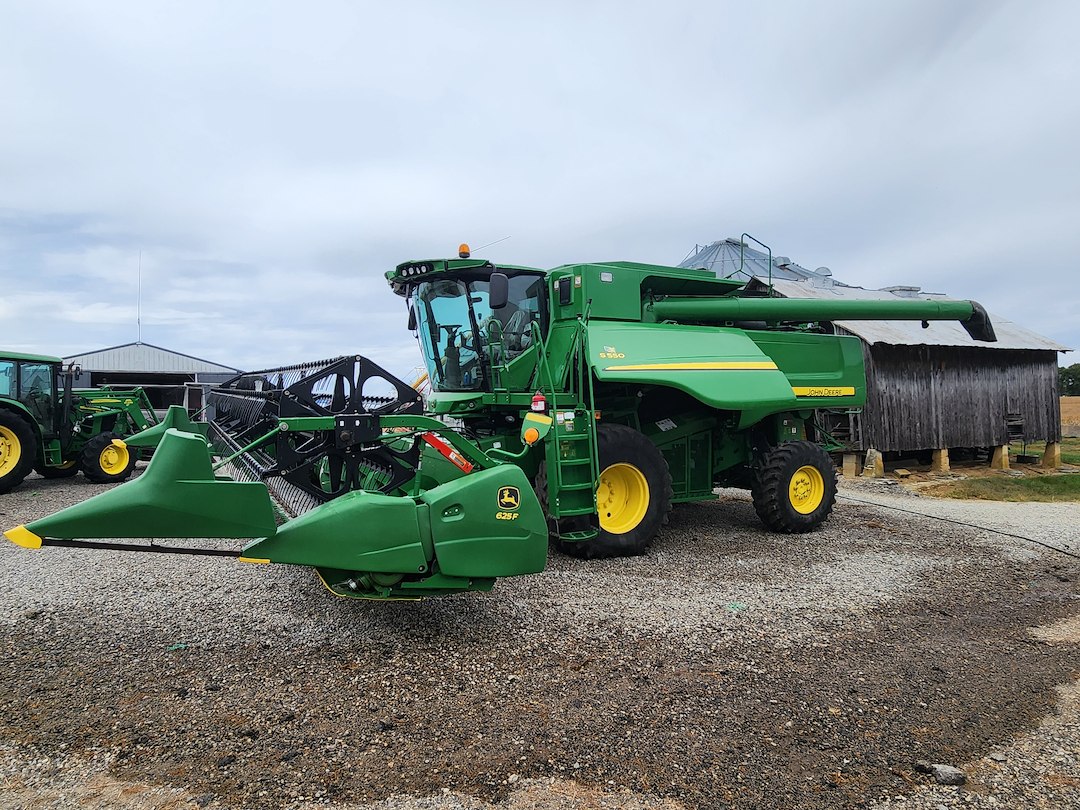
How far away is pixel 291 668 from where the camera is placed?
3668 mm

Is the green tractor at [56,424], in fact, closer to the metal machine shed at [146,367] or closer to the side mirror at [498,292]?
the side mirror at [498,292]

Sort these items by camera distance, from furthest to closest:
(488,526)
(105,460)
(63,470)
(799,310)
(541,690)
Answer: (63,470) → (105,460) → (799,310) → (488,526) → (541,690)

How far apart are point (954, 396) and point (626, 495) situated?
12.2 m

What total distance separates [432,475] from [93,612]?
251 cm

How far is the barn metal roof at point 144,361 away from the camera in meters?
26.6

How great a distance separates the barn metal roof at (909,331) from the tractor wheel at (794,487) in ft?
18.3

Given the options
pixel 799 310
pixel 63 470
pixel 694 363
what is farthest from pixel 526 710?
pixel 63 470

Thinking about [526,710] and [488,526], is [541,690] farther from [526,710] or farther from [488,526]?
[488,526]

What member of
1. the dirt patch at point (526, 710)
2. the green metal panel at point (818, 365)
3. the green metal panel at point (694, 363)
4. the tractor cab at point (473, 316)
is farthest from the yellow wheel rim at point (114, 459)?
the green metal panel at point (818, 365)

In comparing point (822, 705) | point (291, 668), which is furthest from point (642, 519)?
point (291, 668)

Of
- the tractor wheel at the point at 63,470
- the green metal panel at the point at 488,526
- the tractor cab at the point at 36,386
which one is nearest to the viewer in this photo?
the green metal panel at the point at 488,526

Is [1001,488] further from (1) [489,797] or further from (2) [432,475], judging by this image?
(1) [489,797]

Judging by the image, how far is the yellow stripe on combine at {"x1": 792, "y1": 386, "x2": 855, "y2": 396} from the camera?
7941mm

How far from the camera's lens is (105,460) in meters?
11.5
